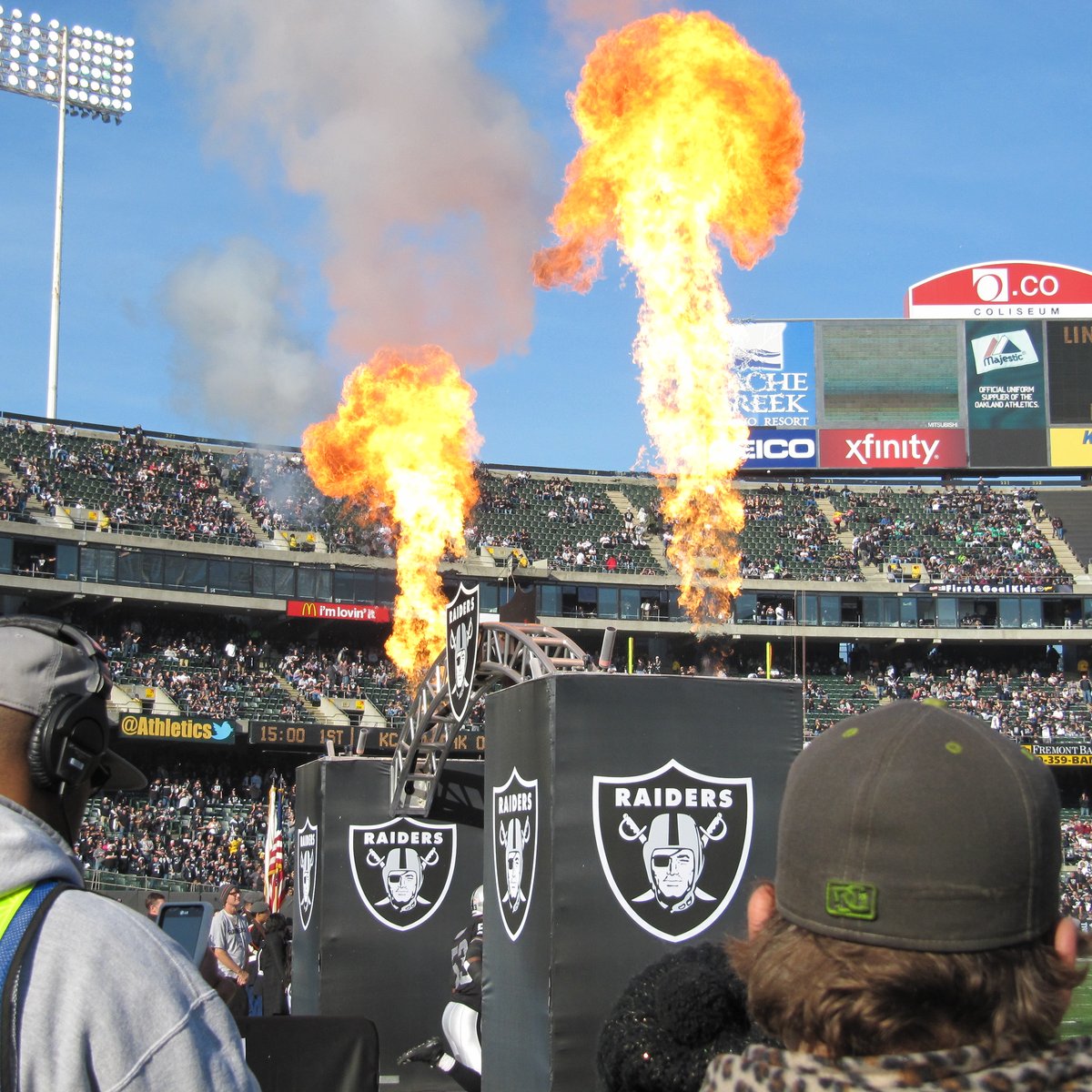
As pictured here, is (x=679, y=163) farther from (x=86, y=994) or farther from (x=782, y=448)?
(x=782, y=448)

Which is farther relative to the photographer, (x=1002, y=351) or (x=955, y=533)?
(x=955, y=533)

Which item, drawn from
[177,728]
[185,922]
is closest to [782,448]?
[177,728]

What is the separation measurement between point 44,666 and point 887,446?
56.9 meters

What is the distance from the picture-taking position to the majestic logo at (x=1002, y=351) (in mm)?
56906

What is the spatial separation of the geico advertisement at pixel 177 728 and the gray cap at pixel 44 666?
1524 inches

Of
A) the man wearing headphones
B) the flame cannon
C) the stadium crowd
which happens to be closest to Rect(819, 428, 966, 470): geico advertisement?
the stadium crowd

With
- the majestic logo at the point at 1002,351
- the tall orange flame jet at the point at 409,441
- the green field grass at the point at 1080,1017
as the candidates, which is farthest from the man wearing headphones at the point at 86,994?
the majestic logo at the point at 1002,351

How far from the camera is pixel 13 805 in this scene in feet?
8.04

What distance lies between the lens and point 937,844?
180cm

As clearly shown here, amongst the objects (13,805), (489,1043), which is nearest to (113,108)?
(489,1043)

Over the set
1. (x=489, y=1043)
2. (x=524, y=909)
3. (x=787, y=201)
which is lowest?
(x=489, y=1043)

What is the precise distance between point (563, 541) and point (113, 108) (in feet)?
83.2

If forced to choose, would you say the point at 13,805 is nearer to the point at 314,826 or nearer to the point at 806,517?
the point at 314,826

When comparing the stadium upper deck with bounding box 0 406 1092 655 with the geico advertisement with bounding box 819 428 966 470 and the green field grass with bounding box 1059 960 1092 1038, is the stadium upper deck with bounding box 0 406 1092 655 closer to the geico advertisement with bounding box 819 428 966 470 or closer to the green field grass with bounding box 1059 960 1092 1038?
the geico advertisement with bounding box 819 428 966 470
